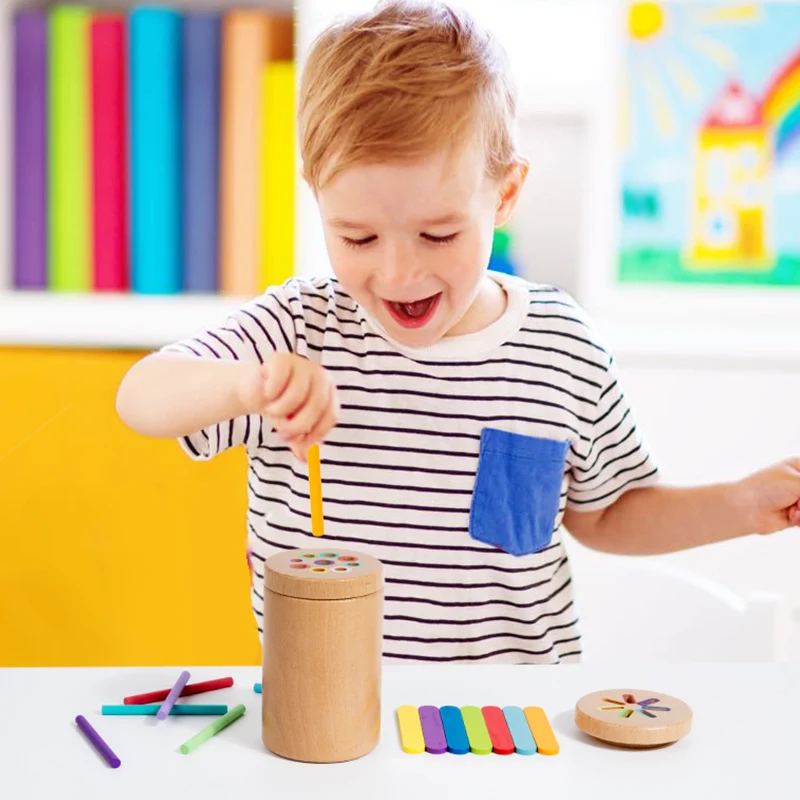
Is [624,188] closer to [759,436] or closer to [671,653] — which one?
[759,436]

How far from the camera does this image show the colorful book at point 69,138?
1.56 metres

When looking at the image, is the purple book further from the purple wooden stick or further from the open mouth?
the purple wooden stick

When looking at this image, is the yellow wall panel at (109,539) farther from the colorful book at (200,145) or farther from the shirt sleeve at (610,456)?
the shirt sleeve at (610,456)

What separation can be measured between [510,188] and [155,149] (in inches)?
31.5

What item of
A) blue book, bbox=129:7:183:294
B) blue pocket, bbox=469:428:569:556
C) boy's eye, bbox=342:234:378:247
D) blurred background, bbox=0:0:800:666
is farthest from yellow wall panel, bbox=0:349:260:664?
boy's eye, bbox=342:234:378:247

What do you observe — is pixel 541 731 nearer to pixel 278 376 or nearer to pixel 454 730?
pixel 454 730

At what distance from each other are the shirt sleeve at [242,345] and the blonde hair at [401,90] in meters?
0.14

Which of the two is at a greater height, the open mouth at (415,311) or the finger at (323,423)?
the open mouth at (415,311)

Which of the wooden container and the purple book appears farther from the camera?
the purple book

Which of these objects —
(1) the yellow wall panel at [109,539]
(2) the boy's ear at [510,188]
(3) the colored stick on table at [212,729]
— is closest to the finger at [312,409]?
(3) the colored stick on table at [212,729]

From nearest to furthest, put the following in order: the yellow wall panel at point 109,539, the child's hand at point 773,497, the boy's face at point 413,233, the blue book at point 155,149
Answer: the boy's face at point 413,233, the child's hand at point 773,497, the yellow wall panel at point 109,539, the blue book at point 155,149

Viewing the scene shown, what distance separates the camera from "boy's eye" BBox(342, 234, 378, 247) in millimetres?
777

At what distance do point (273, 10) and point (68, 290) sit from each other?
0.47m

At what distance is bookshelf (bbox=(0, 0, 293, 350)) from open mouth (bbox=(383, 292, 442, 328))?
67 cm
